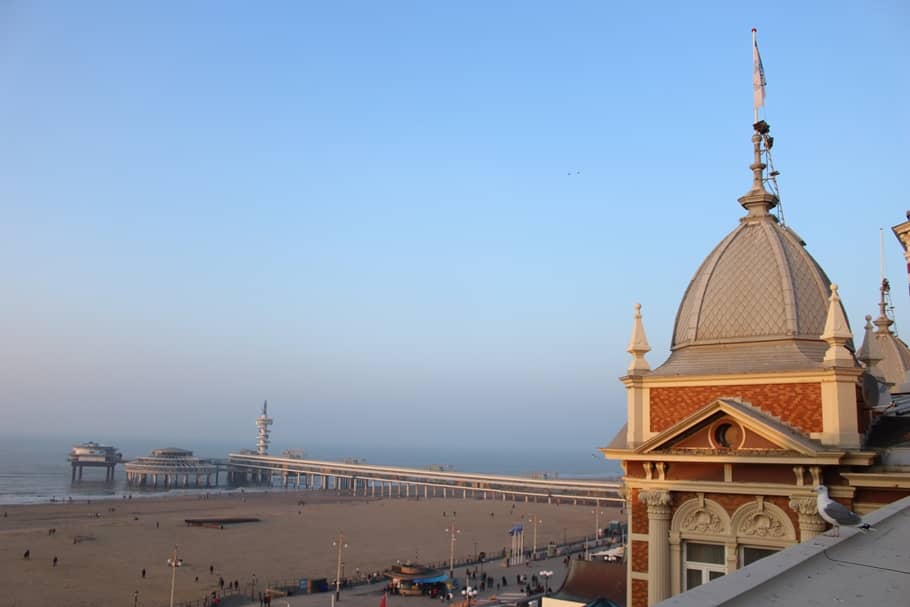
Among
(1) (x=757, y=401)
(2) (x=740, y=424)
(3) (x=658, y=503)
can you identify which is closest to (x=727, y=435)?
(2) (x=740, y=424)

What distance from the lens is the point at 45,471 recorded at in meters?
156

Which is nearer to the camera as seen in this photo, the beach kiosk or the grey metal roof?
the grey metal roof

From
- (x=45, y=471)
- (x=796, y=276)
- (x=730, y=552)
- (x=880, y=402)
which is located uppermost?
(x=796, y=276)

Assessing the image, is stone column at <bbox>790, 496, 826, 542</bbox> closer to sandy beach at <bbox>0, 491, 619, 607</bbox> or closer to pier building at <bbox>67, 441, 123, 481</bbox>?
sandy beach at <bbox>0, 491, 619, 607</bbox>

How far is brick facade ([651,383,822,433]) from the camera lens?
14.3 m

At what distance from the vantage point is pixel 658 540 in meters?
15.5

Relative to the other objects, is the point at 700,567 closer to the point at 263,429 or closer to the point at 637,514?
the point at 637,514

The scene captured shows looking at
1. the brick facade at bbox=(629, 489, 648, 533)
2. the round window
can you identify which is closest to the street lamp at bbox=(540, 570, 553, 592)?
the brick facade at bbox=(629, 489, 648, 533)

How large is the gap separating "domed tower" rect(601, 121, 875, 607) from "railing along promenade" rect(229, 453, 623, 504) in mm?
81660

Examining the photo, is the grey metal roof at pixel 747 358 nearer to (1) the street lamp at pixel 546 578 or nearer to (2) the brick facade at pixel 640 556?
(2) the brick facade at pixel 640 556

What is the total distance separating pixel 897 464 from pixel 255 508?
87.1 meters

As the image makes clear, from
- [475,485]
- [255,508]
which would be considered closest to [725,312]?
[255,508]

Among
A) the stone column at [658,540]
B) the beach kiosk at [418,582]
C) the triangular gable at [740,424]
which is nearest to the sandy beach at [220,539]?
the beach kiosk at [418,582]

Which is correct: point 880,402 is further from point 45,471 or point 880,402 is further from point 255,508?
point 45,471
